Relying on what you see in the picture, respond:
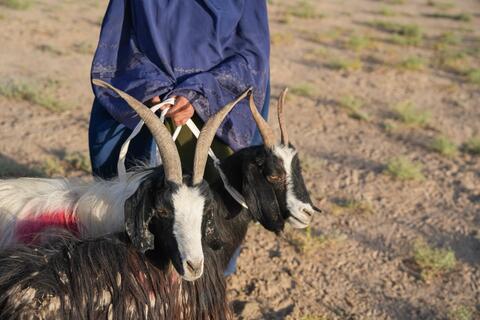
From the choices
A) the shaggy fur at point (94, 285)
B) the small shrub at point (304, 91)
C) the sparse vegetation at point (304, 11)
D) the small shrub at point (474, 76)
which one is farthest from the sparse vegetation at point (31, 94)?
the sparse vegetation at point (304, 11)

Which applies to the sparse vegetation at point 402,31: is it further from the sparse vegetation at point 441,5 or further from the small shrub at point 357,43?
the sparse vegetation at point 441,5

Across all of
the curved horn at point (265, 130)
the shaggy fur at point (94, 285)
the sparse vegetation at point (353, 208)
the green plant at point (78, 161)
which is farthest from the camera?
the green plant at point (78, 161)

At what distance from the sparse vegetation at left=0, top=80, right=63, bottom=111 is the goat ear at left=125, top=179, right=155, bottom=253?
497cm

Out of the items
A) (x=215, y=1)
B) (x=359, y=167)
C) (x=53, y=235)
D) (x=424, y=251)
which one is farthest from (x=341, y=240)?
(x=53, y=235)

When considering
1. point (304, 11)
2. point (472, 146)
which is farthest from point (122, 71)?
point (304, 11)

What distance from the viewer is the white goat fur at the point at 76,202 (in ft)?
9.70

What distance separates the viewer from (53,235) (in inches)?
110

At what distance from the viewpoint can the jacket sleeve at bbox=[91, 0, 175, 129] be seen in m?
3.35

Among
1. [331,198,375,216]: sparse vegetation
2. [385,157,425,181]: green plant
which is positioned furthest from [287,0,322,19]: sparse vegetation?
[331,198,375,216]: sparse vegetation

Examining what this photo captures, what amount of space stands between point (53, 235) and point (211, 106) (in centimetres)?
116

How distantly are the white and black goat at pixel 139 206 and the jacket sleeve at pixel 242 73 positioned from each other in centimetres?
65

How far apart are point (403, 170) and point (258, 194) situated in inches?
140

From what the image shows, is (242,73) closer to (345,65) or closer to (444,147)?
(444,147)

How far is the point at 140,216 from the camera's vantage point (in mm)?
2639
